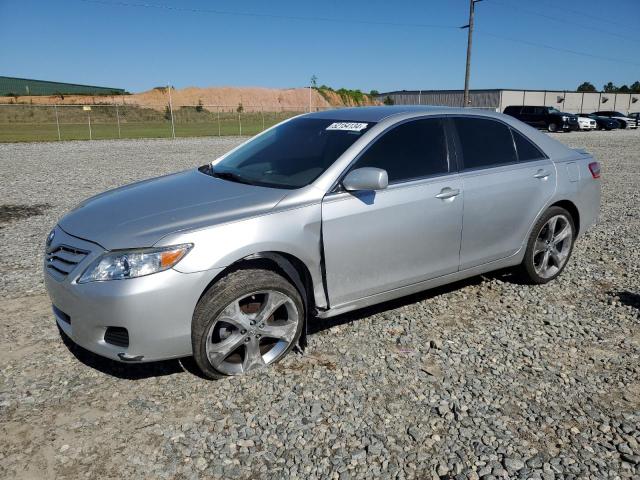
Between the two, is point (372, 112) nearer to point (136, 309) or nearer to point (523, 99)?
point (136, 309)

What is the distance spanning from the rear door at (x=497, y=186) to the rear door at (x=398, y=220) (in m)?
0.16

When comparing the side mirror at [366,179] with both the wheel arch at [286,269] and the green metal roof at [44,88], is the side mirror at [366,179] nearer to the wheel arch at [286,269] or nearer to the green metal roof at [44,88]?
the wheel arch at [286,269]

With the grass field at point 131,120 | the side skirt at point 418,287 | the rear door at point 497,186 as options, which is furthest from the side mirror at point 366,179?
the grass field at point 131,120

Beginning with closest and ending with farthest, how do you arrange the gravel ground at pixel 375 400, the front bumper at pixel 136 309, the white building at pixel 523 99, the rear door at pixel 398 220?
the gravel ground at pixel 375 400
the front bumper at pixel 136 309
the rear door at pixel 398 220
the white building at pixel 523 99

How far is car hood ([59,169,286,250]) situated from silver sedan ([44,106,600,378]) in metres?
0.01

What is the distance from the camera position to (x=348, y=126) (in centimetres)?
398

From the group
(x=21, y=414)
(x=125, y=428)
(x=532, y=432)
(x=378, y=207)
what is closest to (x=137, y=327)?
(x=125, y=428)

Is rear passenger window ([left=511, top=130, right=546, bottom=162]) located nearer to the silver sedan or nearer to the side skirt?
the silver sedan

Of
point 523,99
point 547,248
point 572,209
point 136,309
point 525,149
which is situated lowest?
point 547,248

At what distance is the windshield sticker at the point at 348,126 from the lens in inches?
153

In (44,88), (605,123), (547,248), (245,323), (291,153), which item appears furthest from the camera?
(44,88)

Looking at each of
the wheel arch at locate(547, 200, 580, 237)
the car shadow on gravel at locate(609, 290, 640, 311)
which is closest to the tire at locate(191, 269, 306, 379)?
the wheel arch at locate(547, 200, 580, 237)

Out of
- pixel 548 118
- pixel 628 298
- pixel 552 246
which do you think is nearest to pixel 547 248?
pixel 552 246

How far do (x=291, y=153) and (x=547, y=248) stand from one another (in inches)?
101
